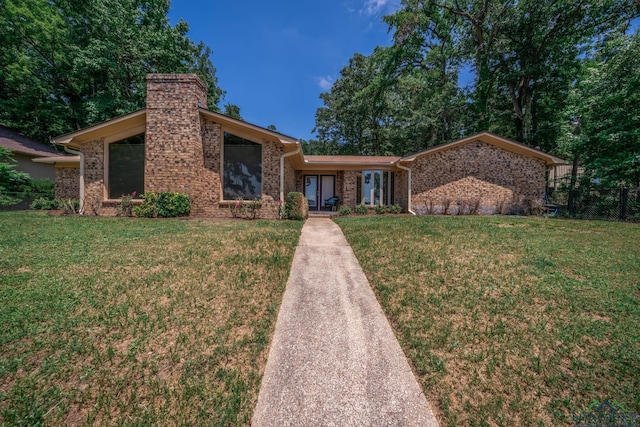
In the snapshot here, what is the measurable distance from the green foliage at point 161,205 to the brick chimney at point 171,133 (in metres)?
0.38

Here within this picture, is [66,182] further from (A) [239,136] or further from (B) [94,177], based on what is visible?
(A) [239,136]

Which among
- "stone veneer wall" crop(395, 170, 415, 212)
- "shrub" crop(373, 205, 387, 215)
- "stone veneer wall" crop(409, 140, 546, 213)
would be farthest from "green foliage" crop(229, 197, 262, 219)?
"stone veneer wall" crop(409, 140, 546, 213)

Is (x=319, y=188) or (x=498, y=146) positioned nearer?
(x=498, y=146)

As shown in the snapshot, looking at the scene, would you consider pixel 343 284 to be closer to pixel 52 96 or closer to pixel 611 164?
pixel 611 164

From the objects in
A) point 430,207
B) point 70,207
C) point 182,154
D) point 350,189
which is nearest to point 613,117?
point 430,207

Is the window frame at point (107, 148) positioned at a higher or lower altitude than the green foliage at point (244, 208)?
higher

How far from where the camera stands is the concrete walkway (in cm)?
201

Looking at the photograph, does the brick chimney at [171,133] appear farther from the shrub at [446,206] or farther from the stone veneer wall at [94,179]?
the shrub at [446,206]

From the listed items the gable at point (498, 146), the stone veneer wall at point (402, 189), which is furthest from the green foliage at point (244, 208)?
the stone veneer wall at point (402, 189)

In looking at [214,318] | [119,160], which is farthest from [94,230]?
[214,318]

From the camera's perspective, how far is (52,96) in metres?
18.6

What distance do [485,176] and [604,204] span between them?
4.80 meters

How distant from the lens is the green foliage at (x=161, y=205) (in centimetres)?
915

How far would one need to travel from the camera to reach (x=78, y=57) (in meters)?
15.5
